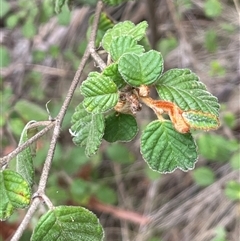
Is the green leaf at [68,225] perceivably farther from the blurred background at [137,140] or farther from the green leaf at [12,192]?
the blurred background at [137,140]

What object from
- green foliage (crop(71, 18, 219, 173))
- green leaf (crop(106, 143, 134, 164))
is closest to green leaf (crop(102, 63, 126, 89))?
green foliage (crop(71, 18, 219, 173))

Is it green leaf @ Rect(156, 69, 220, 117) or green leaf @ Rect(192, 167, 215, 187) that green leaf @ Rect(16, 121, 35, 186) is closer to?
green leaf @ Rect(156, 69, 220, 117)

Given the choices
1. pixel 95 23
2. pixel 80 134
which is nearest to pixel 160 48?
pixel 95 23

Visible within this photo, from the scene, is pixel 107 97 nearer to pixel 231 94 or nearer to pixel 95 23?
pixel 95 23

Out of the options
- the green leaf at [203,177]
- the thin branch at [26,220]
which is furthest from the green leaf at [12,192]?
the green leaf at [203,177]

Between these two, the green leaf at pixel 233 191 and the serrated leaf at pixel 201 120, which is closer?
the serrated leaf at pixel 201 120

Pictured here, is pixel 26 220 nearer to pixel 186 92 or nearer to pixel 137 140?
pixel 186 92
